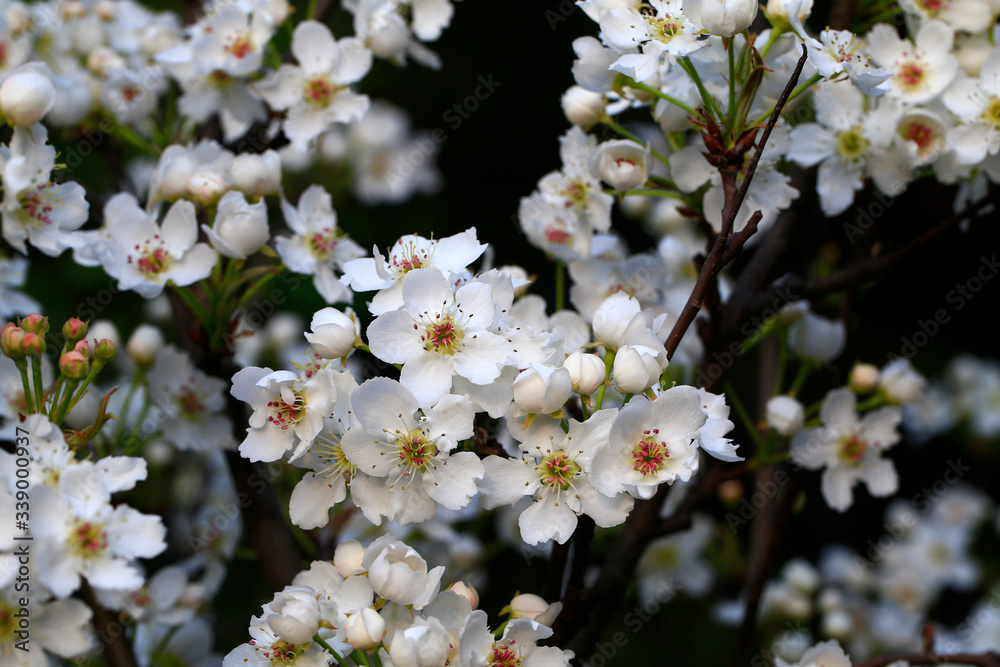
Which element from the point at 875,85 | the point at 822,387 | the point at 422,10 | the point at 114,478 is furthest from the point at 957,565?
the point at 114,478

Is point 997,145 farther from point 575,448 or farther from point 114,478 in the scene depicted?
point 114,478

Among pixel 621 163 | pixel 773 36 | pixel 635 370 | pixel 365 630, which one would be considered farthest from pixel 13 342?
pixel 773 36

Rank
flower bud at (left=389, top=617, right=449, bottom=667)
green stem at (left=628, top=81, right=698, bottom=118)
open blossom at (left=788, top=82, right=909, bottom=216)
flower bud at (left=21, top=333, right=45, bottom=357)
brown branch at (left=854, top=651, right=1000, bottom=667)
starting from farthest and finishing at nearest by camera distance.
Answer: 1. open blossom at (left=788, top=82, right=909, bottom=216)
2. brown branch at (left=854, top=651, right=1000, bottom=667)
3. green stem at (left=628, top=81, right=698, bottom=118)
4. flower bud at (left=21, top=333, right=45, bottom=357)
5. flower bud at (left=389, top=617, right=449, bottom=667)

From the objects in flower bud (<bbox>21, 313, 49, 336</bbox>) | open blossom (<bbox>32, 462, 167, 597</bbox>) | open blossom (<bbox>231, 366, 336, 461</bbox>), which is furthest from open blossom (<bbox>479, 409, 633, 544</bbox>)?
flower bud (<bbox>21, 313, 49, 336</bbox>)

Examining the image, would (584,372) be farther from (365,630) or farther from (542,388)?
(365,630)

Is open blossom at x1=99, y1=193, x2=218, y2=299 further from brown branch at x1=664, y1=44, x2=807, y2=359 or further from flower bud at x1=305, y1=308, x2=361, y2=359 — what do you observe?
brown branch at x1=664, y1=44, x2=807, y2=359

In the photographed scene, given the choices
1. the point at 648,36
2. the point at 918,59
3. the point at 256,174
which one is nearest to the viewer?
the point at 648,36

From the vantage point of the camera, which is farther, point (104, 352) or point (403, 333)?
point (104, 352)
